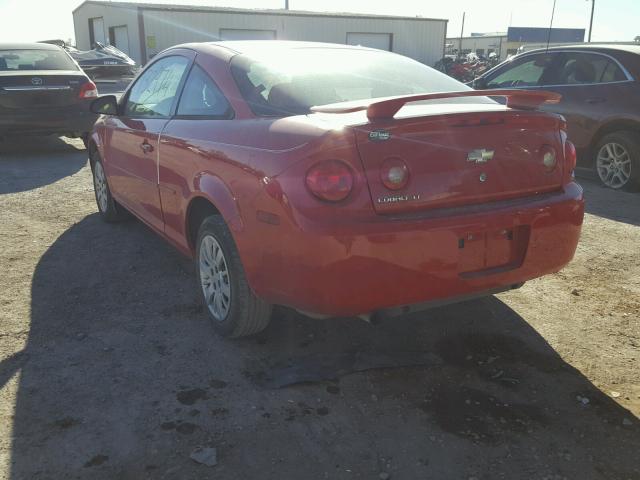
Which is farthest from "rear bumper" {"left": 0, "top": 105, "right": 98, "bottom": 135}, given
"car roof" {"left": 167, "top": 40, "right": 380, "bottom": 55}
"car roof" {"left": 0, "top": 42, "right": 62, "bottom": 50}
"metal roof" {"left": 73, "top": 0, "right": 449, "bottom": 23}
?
"metal roof" {"left": 73, "top": 0, "right": 449, "bottom": 23}

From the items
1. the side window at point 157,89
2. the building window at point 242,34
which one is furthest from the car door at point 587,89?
the building window at point 242,34

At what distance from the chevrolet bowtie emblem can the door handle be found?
Result: 7.17 feet

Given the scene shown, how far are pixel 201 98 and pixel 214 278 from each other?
3.45ft

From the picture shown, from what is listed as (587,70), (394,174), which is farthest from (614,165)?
(394,174)

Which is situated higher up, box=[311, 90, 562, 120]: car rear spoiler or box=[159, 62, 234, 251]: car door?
box=[311, 90, 562, 120]: car rear spoiler

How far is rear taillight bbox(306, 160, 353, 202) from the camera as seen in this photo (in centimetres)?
256

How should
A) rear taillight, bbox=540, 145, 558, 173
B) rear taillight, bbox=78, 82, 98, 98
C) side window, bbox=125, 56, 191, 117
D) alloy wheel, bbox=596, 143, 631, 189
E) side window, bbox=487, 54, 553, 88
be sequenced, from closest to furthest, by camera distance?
1. rear taillight, bbox=540, 145, 558, 173
2. side window, bbox=125, 56, 191, 117
3. alloy wheel, bbox=596, 143, 631, 189
4. side window, bbox=487, 54, 553, 88
5. rear taillight, bbox=78, 82, 98, 98

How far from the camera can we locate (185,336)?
3.49 m

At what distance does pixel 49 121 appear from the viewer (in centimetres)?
888

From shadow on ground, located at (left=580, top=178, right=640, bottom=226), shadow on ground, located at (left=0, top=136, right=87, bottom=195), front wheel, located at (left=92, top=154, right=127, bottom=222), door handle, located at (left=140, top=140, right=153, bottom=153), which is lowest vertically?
shadow on ground, located at (left=0, top=136, right=87, bottom=195)

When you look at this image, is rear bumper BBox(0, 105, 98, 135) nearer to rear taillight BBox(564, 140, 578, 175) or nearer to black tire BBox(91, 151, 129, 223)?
black tire BBox(91, 151, 129, 223)

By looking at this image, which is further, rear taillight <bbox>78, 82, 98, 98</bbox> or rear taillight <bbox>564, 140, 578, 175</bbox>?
rear taillight <bbox>78, 82, 98, 98</bbox>

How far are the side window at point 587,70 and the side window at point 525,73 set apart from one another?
26 cm

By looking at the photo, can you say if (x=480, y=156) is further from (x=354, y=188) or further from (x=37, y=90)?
(x=37, y=90)
